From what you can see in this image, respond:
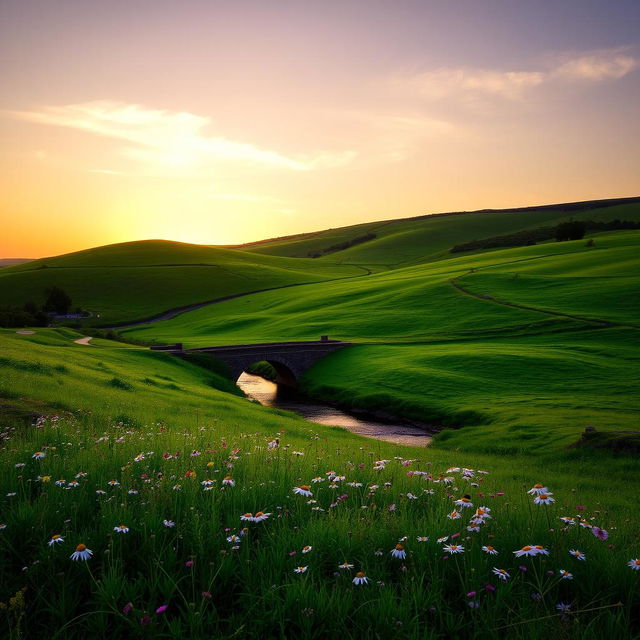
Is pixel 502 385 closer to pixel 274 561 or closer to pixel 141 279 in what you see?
pixel 274 561

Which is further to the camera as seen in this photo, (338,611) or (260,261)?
(260,261)

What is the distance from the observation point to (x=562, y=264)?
88062 millimetres

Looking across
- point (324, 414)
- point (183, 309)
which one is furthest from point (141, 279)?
point (324, 414)

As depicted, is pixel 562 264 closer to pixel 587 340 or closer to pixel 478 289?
pixel 478 289

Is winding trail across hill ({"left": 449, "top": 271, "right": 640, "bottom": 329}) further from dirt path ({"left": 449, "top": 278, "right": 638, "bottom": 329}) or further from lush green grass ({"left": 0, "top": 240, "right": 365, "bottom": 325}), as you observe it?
lush green grass ({"left": 0, "top": 240, "right": 365, "bottom": 325})

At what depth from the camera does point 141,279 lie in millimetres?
128750

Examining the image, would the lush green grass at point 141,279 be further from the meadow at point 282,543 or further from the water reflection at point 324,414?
the meadow at point 282,543

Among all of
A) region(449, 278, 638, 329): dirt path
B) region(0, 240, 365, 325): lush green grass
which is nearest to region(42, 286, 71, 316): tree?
region(0, 240, 365, 325): lush green grass

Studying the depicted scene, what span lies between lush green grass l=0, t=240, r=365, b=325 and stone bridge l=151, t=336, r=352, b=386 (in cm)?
5248

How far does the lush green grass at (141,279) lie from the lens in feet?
370

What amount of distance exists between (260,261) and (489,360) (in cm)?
13051

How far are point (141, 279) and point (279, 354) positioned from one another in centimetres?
8497

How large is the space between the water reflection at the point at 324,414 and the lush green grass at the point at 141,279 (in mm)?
53064

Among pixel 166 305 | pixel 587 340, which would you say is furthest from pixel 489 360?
pixel 166 305
